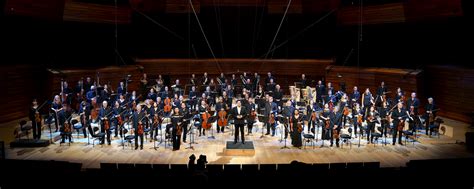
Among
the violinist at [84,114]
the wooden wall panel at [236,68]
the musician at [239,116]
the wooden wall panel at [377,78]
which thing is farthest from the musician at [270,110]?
the wooden wall panel at [236,68]

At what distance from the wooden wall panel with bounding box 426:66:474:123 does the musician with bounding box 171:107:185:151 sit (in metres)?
10.5

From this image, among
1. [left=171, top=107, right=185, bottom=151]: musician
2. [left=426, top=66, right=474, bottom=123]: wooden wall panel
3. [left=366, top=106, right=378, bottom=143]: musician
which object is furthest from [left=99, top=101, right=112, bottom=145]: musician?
[left=426, top=66, right=474, bottom=123]: wooden wall panel

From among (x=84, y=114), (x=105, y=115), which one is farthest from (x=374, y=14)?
Answer: (x=84, y=114)

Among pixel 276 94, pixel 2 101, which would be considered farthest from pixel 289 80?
pixel 2 101

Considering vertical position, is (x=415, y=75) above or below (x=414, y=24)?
below

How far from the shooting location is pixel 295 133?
12055 millimetres

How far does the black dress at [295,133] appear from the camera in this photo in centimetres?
1183

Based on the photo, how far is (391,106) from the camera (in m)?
13.0

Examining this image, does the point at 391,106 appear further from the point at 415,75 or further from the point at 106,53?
the point at 106,53

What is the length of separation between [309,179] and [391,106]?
25.1 ft

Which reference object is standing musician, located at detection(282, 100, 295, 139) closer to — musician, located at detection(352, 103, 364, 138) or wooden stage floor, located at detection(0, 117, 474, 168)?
wooden stage floor, located at detection(0, 117, 474, 168)

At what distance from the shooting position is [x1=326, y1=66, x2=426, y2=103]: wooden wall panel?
16.7 m

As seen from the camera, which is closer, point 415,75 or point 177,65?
point 415,75

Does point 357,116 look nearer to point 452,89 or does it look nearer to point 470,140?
point 470,140
